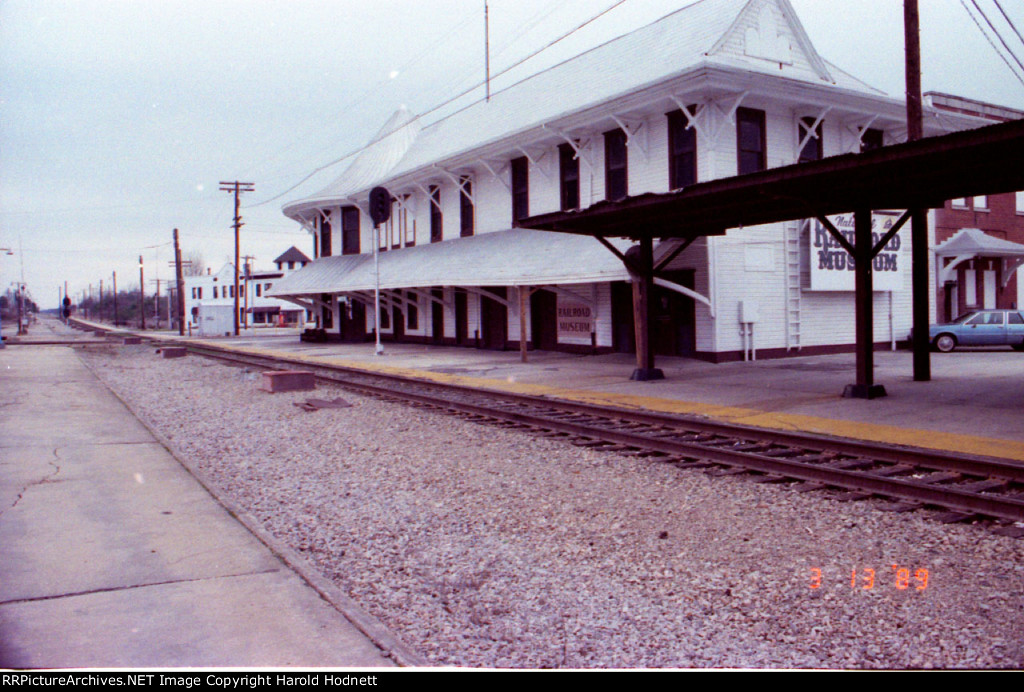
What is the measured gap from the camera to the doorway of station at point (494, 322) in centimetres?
2769

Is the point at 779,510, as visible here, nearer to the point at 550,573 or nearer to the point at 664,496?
the point at 664,496

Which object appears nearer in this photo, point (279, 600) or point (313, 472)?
point (279, 600)

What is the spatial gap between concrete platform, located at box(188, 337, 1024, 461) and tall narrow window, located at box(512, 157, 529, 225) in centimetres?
559

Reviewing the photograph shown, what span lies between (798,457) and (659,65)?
49.0 ft

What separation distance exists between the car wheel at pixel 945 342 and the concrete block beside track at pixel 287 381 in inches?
737

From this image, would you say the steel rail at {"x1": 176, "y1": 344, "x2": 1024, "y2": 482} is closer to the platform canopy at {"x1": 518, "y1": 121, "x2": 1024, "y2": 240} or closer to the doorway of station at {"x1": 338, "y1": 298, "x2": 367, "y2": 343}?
the platform canopy at {"x1": 518, "y1": 121, "x2": 1024, "y2": 240}

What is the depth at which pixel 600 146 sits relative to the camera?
22438 millimetres

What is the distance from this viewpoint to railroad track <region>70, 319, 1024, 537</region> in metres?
6.25

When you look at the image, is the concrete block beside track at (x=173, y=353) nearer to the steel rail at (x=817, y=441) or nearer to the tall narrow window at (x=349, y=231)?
the tall narrow window at (x=349, y=231)

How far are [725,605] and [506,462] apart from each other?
443 centimetres

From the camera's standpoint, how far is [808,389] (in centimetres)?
1383

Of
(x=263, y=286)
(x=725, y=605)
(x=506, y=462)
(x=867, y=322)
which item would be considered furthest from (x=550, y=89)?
(x=263, y=286)

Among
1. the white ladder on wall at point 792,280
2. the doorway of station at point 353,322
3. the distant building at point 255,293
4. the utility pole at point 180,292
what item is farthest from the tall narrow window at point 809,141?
the distant building at point 255,293

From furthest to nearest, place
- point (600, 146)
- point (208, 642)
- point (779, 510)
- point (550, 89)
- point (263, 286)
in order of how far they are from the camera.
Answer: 1. point (263, 286)
2. point (550, 89)
3. point (600, 146)
4. point (779, 510)
5. point (208, 642)
